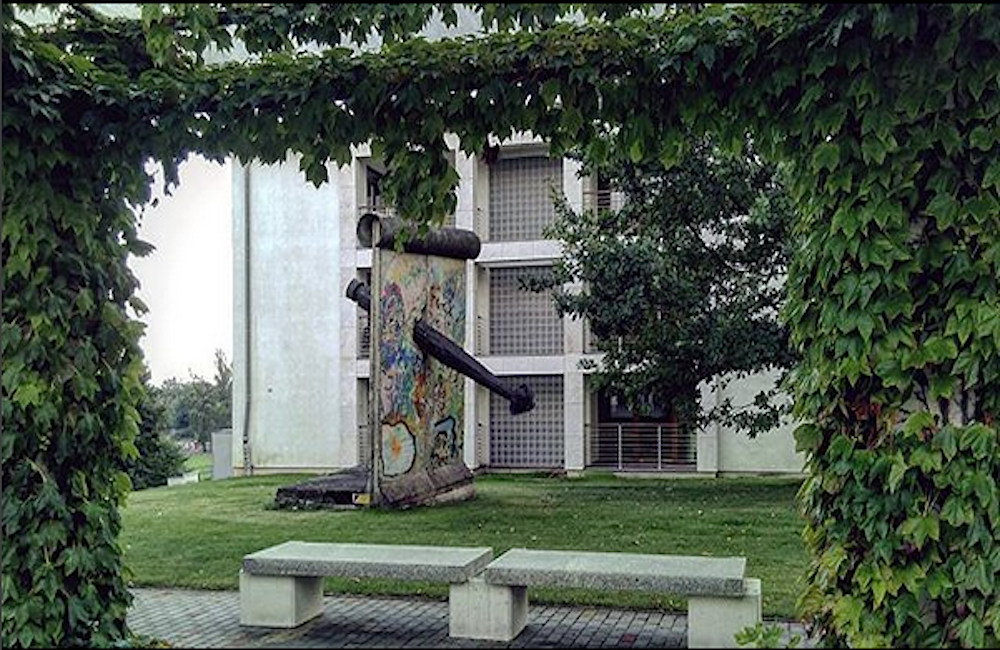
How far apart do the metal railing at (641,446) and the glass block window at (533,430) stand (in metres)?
0.91

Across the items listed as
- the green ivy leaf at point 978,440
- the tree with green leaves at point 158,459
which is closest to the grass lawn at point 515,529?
the tree with green leaves at point 158,459

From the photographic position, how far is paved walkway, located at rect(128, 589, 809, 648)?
705cm

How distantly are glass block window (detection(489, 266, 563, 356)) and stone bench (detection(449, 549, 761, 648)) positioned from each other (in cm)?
1576

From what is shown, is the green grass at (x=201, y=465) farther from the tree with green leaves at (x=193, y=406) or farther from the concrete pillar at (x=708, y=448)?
the concrete pillar at (x=708, y=448)

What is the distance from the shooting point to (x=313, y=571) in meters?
7.39

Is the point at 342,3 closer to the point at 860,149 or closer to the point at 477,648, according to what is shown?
the point at 860,149

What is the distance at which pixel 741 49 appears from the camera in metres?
5.34

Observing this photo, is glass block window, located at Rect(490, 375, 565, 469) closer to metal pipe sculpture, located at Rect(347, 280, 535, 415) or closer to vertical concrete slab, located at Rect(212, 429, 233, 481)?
vertical concrete slab, located at Rect(212, 429, 233, 481)

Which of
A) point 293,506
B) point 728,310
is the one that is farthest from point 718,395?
point 293,506

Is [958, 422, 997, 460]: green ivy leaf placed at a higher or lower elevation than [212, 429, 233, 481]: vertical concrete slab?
higher

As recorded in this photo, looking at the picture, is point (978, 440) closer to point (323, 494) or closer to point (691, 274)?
point (691, 274)

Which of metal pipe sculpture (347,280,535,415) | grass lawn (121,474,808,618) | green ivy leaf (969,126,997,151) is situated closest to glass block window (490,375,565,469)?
grass lawn (121,474,808,618)

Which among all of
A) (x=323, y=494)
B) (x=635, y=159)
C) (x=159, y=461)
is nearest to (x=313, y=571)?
(x=635, y=159)

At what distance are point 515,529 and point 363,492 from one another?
3.12m
